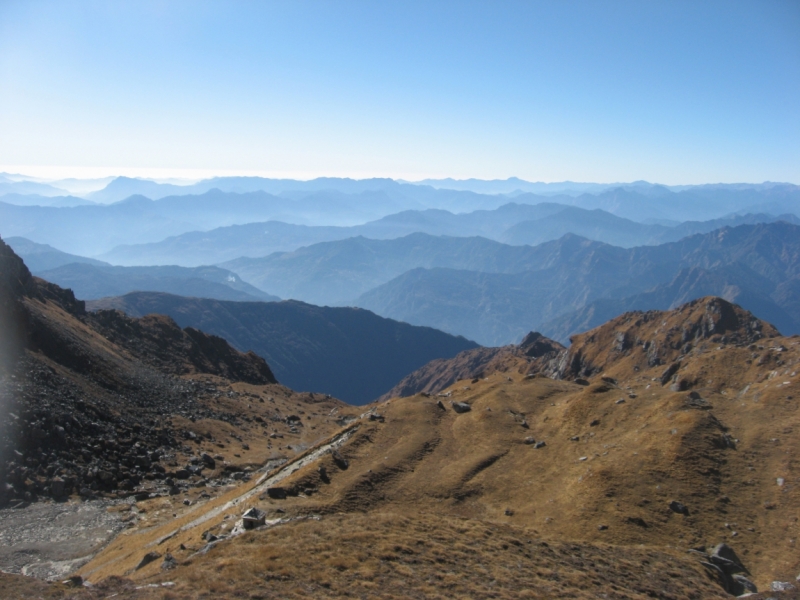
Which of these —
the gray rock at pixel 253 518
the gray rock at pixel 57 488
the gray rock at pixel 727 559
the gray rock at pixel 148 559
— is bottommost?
the gray rock at pixel 57 488

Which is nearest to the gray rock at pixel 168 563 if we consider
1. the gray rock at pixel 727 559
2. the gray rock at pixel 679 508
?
the gray rock at pixel 727 559

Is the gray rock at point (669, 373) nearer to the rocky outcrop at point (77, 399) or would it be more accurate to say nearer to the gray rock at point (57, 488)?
the rocky outcrop at point (77, 399)

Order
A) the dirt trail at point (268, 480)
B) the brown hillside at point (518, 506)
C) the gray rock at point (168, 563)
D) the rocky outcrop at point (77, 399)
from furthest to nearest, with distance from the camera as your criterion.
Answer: the rocky outcrop at point (77, 399), the dirt trail at point (268, 480), the brown hillside at point (518, 506), the gray rock at point (168, 563)

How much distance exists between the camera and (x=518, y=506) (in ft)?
120

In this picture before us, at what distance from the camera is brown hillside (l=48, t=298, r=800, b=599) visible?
Answer: 25062 millimetres

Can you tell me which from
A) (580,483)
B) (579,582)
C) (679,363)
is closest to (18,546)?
(579,582)

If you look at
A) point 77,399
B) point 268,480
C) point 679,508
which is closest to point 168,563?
point 268,480

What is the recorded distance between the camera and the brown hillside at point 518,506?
25.1 m

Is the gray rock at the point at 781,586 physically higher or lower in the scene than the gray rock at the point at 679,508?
lower

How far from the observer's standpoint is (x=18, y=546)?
3803 centimetres

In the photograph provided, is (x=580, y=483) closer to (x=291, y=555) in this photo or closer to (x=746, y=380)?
(x=291, y=555)

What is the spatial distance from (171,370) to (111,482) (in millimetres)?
52750

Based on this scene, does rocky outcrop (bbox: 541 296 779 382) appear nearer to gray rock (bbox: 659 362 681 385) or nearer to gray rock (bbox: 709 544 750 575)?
gray rock (bbox: 659 362 681 385)

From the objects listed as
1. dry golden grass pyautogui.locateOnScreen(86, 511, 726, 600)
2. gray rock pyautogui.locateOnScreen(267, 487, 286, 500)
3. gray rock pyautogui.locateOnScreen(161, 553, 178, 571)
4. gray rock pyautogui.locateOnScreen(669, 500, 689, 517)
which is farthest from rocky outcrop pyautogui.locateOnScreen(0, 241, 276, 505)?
gray rock pyautogui.locateOnScreen(669, 500, 689, 517)
